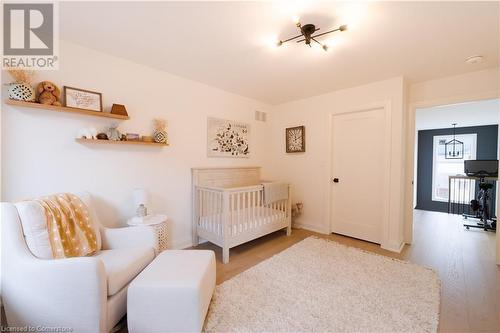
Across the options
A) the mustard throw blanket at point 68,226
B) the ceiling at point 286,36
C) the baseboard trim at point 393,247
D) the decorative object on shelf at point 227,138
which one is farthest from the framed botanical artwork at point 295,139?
the mustard throw blanket at point 68,226

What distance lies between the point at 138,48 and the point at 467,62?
3492mm

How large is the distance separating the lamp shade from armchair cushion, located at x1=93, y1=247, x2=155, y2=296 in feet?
1.84

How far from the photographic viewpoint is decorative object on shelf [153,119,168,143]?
243 centimetres

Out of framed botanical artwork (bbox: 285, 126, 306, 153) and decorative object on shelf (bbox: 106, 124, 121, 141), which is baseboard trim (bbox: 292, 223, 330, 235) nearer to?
framed botanical artwork (bbox: 285, 126, 306, 153)

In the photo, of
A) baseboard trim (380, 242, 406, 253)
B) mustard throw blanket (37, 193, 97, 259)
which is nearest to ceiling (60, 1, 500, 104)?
mustard throw blanket (37, 193, 97, 259)

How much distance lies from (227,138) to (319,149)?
1.55 m

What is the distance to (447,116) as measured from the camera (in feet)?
14.5

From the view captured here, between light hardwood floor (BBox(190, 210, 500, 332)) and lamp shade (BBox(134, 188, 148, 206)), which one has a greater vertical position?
lamp shade (BBox(134, 188, 148, 206))

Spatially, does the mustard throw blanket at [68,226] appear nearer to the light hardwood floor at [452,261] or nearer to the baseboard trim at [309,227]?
the light hardwood floor at [452,261]

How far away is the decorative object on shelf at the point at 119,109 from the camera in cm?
213

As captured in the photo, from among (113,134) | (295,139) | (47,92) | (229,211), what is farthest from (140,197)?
(295,139)

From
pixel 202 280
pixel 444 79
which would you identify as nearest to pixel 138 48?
pixel 202 280

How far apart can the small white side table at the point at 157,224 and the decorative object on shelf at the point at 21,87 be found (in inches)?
52.4

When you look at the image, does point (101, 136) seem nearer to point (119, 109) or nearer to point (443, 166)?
point (119, 109)
